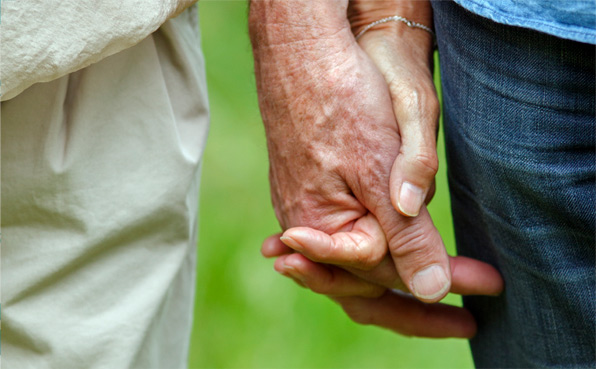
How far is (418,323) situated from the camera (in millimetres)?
1370

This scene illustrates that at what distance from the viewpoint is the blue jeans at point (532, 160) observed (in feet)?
3.09

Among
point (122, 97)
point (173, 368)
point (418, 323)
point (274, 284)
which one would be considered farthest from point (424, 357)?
point (122, 97)

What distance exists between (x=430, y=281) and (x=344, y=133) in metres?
0.27

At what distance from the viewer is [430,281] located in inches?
44.2

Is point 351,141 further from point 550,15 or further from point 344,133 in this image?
point 550,15

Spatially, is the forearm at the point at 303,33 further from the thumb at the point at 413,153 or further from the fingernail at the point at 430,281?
the fingernail at the point at 430,281

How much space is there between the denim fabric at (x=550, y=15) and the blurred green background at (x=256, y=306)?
1.11m

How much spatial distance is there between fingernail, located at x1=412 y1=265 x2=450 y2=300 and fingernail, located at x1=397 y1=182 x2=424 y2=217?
11cm

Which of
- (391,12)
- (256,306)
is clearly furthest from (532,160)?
(256,306)

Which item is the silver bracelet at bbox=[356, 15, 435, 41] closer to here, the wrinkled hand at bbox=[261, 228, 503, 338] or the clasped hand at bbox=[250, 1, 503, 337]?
the clasped hand at bbox=[250, 1, 503, 337]

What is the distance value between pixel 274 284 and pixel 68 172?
157cm

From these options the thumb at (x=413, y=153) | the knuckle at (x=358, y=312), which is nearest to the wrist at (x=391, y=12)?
the thumb at (x=413, y=153)

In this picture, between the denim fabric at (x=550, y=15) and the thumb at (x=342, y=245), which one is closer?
the denim fabric at (x=550, y=15)

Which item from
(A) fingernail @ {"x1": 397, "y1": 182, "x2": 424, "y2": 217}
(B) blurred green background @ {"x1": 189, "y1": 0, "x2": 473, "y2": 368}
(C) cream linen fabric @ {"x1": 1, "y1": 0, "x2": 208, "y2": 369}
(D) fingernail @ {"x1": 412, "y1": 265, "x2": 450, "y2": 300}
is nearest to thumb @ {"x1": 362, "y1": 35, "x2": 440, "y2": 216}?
(A) fingernail @ {"x1": 397, "y1": 182, "x2": 424, "y2": 217}
